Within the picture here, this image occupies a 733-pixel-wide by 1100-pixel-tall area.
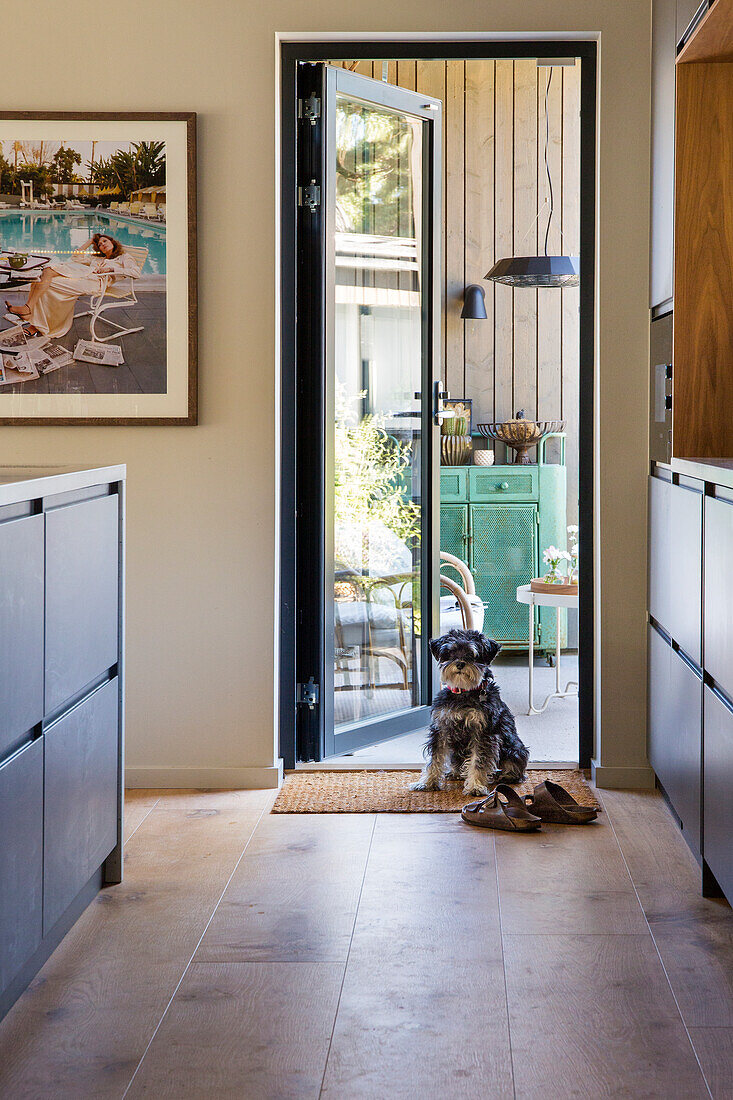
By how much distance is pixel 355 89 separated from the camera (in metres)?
3.63

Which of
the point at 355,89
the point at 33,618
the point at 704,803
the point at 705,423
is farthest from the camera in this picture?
the point at 355,89

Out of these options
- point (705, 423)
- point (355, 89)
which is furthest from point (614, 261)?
point (355, 89)

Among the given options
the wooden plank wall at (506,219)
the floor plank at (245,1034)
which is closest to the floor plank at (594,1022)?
the floor plank at (245,1034)

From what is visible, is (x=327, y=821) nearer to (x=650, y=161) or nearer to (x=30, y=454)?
(x=30, y=454)

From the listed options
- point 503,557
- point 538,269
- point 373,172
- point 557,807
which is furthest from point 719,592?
point 503,557

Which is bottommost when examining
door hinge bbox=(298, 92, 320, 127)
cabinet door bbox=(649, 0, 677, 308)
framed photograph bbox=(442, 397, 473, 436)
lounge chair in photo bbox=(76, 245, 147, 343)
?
framed photograph bbox=(442, 397, 473, 436)

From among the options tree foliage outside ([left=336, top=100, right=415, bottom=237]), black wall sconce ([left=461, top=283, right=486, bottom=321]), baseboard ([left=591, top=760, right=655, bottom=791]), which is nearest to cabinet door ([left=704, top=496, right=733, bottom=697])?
baseboard ([left=591, top=760, right=655, bottom=791])

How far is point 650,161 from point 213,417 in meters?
1.52

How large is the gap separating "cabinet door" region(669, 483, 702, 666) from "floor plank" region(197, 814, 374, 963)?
979 mm

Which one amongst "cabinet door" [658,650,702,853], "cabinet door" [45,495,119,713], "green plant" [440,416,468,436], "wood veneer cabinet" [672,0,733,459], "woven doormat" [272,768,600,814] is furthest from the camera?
"green plant" [440,416,468,436]

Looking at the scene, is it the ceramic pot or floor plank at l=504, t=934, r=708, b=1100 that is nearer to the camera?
floor plank at l=504, t=934, r=708, b=1100

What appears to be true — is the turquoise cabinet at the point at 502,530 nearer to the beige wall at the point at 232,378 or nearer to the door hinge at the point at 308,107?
the beige wall at the point at 232,378

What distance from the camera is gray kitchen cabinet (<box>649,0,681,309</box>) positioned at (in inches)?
115

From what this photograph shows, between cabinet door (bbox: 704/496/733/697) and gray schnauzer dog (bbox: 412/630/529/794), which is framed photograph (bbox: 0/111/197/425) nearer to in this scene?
gray schnauzer dog (bbox: 412/630/529/794)
